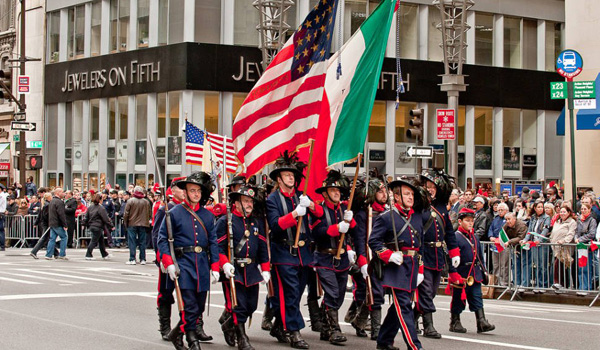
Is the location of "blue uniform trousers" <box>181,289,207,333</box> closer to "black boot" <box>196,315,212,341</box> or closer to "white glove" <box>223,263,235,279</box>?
"white glove" <box>223,263,235,279</box>

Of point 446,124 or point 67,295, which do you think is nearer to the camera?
point 67,295

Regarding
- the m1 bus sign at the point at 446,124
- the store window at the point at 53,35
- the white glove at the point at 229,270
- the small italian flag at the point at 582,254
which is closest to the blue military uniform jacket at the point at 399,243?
the white glove at the point at 229,270

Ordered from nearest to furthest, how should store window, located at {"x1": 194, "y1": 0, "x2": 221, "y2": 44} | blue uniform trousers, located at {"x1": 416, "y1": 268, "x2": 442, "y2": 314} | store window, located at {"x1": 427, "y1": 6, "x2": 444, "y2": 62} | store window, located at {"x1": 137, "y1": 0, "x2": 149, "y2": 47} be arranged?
blue uniform trousers, located at {"x1": 416, "y1": 268, "x2": 442, "y2": 314} → store window, located at {"x1": 194, "y1": 0, "x2": 221, "y2": 44} → store window, located at {"x1": 137, "y1": 0, "x2": 149, "y2": 47} → store window, located at {"x1": 427, "y1": 6, "x2": 444, "y2": 62}

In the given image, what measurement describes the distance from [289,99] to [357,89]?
48.4 inches

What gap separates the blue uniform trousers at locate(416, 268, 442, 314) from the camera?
1130cm

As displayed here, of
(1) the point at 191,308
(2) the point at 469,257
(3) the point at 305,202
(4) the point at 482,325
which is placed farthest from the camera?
(2) the point at 469,257

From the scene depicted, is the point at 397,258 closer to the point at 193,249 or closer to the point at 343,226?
the point at 343,226

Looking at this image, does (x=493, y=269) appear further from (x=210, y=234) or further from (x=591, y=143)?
(x=591, y=143)

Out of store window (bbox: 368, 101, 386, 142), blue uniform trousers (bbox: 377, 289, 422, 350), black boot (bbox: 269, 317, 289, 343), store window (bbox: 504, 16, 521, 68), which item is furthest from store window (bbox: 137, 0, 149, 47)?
blue uniform trousers (bbox: 377, 289, 422, 350)

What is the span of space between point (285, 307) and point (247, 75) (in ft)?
91.4

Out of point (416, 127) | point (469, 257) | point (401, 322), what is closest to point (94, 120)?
point (416, 127)

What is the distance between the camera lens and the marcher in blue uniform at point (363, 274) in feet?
37.3

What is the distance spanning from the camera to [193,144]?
70.3ft

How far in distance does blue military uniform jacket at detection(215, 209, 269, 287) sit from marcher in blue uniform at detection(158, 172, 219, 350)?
17.1 inches
